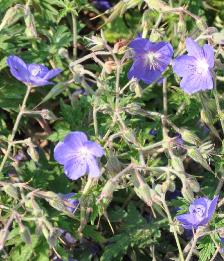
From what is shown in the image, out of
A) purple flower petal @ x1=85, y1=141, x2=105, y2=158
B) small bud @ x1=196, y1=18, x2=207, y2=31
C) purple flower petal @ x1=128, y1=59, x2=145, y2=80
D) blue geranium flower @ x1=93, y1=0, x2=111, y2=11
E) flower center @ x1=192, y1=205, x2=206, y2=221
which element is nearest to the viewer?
purple flower petal @ x1=85, y1=141, x2=105, y2=158

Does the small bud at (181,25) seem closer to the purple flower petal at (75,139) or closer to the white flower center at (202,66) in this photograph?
the white flower center at (202,66)

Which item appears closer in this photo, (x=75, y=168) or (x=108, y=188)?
(x=108, y=188)

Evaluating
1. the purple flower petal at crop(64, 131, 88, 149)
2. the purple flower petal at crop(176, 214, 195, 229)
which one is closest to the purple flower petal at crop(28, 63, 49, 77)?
the purple flower petal at crop(64, 131, 88, 149)

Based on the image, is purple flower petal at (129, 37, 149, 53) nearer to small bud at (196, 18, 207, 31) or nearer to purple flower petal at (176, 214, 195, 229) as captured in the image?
small bud at (196, 18, 207, 31)

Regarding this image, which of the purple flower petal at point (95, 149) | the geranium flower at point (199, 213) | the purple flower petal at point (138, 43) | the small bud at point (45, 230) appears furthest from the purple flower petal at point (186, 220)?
the purple flower petal at point (138, 43)

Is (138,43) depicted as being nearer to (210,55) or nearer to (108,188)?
(210,55)

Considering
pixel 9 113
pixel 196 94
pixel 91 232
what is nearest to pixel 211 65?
pixel 196 94

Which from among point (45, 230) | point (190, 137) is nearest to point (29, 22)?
point (190, 137)
